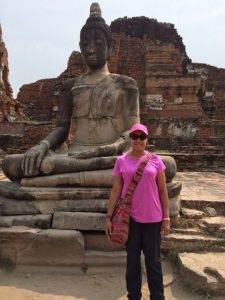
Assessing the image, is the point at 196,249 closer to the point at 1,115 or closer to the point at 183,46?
the point at 1,115

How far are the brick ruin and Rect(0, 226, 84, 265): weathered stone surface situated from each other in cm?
778

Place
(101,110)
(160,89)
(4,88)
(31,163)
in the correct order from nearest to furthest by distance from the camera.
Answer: (31,163)
(101,110)
(160,89)
(4,88)

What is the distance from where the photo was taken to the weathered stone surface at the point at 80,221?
3.24m

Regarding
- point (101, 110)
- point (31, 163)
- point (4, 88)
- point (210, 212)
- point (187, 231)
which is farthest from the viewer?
point (4, 88)

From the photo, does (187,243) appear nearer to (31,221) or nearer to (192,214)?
(192,214)

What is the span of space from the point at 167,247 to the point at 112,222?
1.11 m

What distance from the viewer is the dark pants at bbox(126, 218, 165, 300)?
241 centimetres

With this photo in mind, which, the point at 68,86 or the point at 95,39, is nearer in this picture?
the point at 95,39

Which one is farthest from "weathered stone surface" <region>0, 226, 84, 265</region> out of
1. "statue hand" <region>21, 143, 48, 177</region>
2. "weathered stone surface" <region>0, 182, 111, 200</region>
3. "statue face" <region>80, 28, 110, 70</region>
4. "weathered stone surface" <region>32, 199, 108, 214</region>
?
"statue face" <region>80, 28, 110, 70</region>

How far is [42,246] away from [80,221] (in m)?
0.39

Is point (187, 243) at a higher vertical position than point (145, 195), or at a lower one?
lower

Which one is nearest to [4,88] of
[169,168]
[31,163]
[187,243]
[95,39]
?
[95,39]

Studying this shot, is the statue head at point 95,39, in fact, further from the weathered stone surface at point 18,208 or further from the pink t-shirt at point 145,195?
the pink t-shirt at point 145,195

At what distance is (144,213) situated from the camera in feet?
7.84
